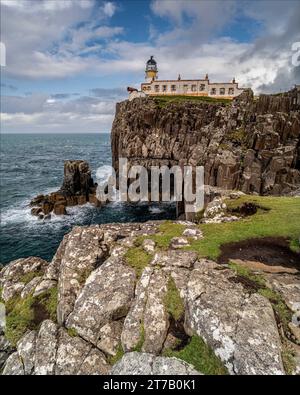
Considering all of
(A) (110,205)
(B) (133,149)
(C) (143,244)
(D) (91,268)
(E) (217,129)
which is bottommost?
(A) (110,205)

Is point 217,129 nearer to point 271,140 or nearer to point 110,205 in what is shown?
point 271,140

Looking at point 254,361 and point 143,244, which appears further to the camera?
point 143,244

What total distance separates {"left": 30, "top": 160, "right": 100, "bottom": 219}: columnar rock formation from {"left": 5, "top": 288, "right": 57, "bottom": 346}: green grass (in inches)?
1635

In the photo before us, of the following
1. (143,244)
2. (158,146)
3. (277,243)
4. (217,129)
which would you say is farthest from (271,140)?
(143,244)

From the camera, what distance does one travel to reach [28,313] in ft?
39.8

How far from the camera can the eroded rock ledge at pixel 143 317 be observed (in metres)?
8.34

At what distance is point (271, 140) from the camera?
43.8 m

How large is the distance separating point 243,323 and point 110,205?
52104 millimetres

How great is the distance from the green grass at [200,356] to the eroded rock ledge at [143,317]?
0.19ft

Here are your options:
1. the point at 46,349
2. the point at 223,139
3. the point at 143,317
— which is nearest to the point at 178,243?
the point at 143,317

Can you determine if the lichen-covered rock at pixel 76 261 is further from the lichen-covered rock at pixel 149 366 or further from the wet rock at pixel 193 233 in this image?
the wet rock at pixel 193 233

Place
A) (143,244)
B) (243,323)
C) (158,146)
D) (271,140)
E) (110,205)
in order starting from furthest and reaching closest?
(158,146) → (110,205) → (271,140) → (143,244) → (243,323)

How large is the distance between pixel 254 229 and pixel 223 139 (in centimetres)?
3880

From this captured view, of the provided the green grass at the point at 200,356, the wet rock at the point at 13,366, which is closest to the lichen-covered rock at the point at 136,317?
the green grass at the point at 200,356
